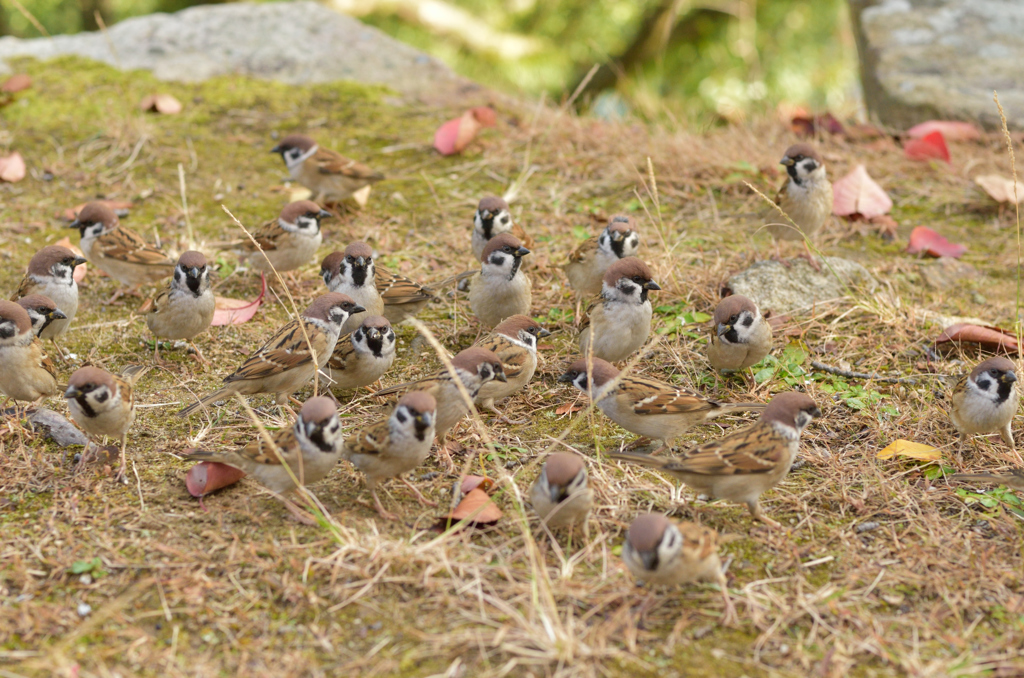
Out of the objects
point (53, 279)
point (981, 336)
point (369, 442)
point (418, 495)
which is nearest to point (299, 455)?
point (369, 442)

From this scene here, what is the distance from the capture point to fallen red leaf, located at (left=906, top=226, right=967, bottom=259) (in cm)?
620

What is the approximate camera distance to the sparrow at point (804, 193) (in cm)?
A: 583

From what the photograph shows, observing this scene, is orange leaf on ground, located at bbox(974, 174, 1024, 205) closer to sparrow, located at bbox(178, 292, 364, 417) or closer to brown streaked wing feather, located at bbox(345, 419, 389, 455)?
sparrow, located at bbox(178, 292, 364, 417)

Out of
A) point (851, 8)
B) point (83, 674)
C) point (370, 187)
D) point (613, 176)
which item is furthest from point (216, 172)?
point (851, 8)

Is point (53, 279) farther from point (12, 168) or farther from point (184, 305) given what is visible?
point (12, 168)

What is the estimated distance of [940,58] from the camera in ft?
27.6

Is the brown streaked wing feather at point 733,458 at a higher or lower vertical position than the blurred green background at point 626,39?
higher

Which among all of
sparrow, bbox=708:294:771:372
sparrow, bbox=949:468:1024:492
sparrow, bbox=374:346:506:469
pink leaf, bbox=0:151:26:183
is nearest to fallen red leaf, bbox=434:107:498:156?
pink leaf, bbox=0:151:26:183

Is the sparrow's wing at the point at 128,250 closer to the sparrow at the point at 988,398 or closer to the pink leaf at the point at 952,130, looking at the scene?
the sparrow at the point at 988,398

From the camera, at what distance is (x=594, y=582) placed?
337 centimetres

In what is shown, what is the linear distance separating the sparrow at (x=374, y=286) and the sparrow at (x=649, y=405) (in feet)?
4.57

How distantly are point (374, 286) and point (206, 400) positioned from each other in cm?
128

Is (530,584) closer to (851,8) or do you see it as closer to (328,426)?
(328,426)

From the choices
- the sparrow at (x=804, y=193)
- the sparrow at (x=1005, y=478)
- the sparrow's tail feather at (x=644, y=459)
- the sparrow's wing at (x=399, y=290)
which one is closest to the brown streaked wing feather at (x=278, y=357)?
the sparrow's wing at (x=399, y=290)
